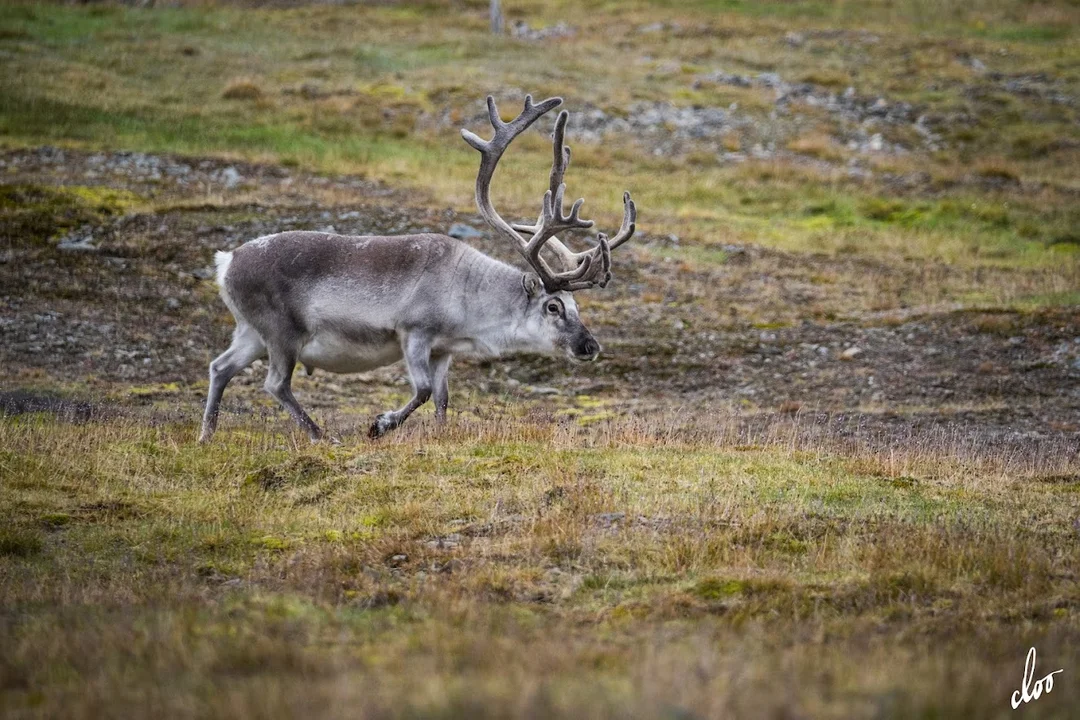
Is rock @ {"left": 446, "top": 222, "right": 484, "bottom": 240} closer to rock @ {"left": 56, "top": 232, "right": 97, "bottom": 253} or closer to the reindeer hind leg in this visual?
rock @ {"left": 56, "top": 232, "right": 97, "bottom": 253}

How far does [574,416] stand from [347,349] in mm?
3871

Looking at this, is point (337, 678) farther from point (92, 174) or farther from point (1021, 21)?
point (1021, 21)

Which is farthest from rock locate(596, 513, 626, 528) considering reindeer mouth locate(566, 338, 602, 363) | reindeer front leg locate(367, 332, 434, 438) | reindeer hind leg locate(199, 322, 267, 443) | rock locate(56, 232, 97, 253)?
rock locate(56, 232, 97, 253)

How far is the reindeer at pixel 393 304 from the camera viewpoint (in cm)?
1281

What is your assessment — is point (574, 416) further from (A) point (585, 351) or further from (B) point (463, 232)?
(B) point (463, 232)

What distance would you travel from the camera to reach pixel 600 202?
27.9 metres

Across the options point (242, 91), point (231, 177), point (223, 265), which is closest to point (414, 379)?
point (223, 265)

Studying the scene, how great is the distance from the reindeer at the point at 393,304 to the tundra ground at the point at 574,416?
2.58ft

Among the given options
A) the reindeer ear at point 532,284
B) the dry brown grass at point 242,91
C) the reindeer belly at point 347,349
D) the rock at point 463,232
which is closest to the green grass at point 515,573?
the reindeer belly at point 347,349

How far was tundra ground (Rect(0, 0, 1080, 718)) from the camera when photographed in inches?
220
